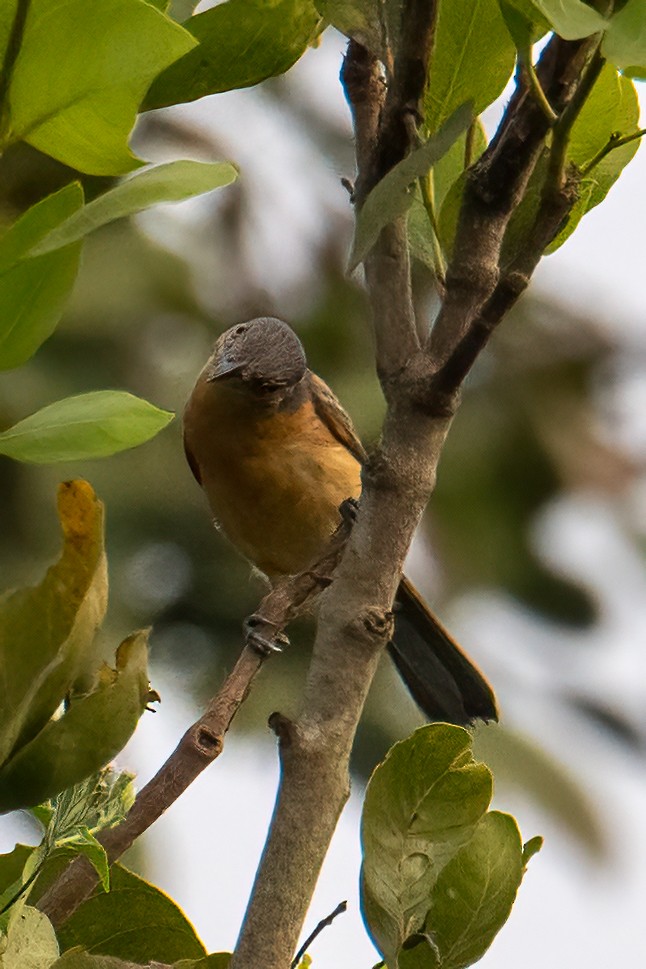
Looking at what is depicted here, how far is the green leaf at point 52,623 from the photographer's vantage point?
486 millimetres

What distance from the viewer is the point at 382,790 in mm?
608

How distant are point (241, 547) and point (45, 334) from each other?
1740 millimetres

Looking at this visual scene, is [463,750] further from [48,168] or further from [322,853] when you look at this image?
[48,168]

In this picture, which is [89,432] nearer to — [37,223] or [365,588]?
[37,223]

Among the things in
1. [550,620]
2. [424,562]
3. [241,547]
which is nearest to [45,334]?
[241,547]

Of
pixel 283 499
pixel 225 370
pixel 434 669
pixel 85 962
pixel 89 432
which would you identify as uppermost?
pixel 225 370

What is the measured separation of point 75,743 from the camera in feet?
1.66

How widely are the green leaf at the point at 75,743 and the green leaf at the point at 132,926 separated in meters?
0.20

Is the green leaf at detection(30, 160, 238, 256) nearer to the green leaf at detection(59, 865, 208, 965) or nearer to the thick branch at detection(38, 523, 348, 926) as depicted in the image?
the thick branch at detection(38, 523, 348, 926)

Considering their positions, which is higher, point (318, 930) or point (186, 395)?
point (186, 395)

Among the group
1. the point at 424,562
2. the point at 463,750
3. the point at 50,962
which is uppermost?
the point at 424,562

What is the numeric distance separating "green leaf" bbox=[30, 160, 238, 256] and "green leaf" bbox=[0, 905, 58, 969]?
274mm

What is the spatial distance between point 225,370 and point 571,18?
1646 mm

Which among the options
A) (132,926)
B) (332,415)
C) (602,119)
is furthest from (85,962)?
(332,415)
